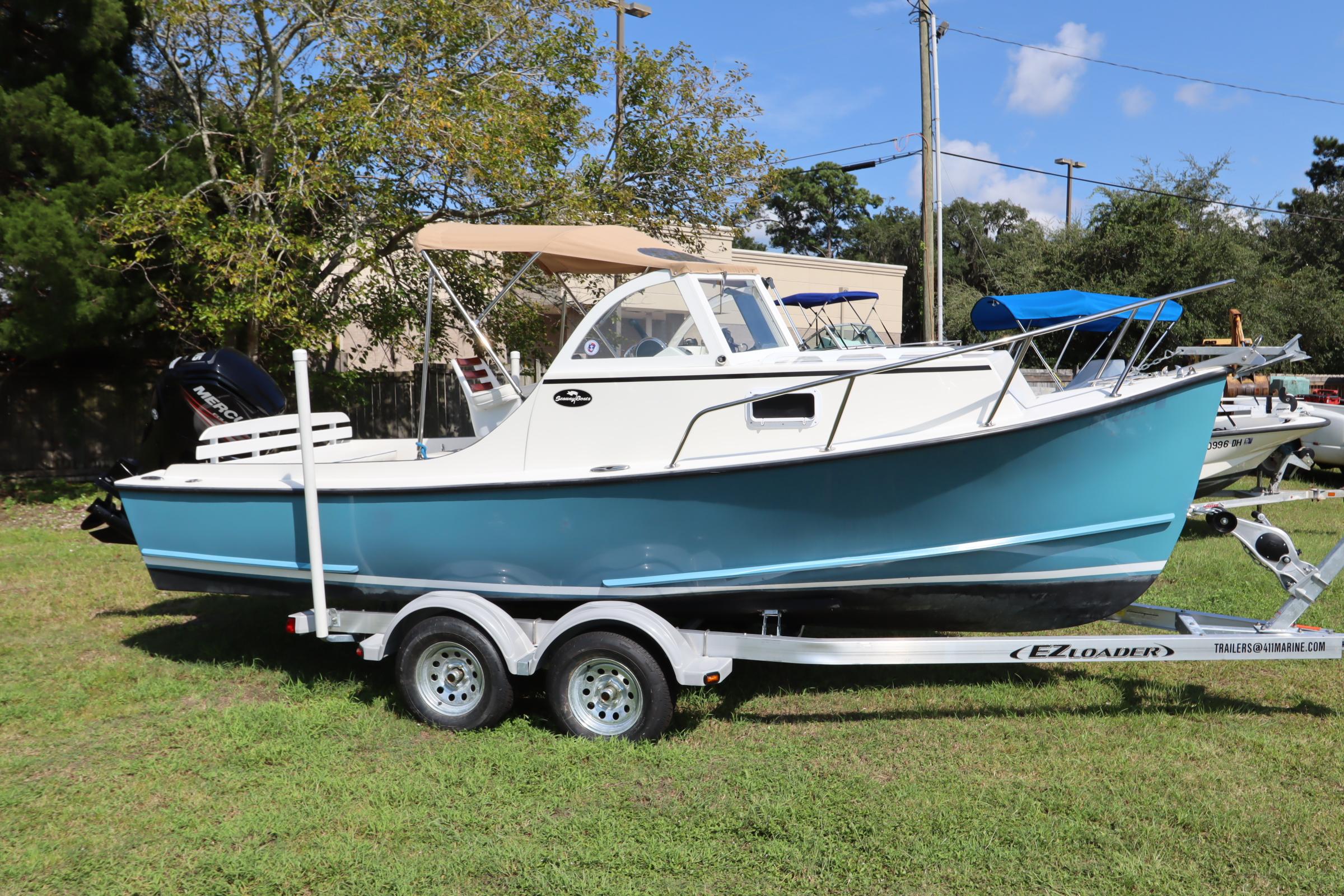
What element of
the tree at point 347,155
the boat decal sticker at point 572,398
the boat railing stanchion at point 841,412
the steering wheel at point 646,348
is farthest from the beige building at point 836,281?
the boat railing stanchion at point 841,412

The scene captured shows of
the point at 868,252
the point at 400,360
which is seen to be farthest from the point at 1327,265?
the point at 400,360

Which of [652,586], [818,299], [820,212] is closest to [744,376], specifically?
[652,586]

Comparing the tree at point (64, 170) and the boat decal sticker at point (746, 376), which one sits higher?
the tree at point (64, 170)

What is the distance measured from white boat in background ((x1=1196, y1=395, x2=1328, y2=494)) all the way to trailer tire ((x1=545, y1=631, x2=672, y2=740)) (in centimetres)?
788

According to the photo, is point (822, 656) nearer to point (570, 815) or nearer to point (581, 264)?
point (570, 815)

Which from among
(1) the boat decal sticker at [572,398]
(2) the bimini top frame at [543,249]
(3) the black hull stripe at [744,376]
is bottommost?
(1) the boat decal sticker at [572,398]

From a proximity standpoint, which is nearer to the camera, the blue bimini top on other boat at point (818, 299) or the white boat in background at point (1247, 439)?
the white boat in background at point (1247, 439)

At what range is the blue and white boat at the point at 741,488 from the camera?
14.6 feet

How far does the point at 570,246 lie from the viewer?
18.4ft

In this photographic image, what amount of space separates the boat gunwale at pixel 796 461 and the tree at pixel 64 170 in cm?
730

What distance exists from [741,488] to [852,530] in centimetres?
56

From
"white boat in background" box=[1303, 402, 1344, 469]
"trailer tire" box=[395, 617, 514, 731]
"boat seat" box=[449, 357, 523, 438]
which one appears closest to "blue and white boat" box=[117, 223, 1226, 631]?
"boat seat" box=[449, 357, 523, 438]

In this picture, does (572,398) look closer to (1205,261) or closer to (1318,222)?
(1205,261)

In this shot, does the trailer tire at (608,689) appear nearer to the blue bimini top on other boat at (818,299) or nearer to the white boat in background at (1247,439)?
the white boat in background at (1247,439)
